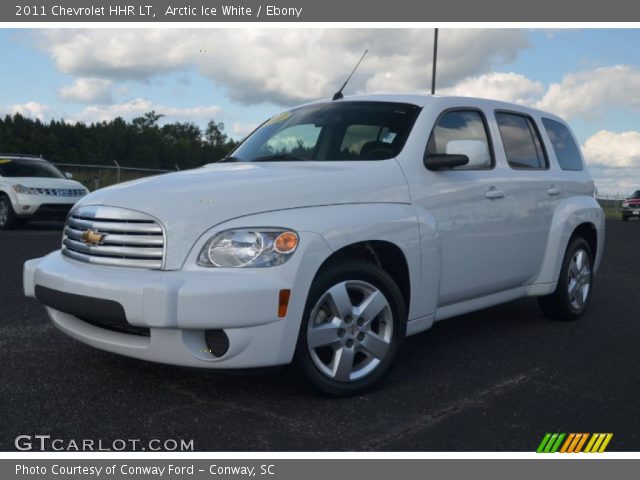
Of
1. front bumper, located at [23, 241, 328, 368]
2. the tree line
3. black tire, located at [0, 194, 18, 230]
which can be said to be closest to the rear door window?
front bumper, located at [23, 241, 328, 368]

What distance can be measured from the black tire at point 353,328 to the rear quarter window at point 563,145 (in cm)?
275

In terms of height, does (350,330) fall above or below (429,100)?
below

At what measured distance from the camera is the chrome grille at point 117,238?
3559mm

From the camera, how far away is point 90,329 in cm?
388

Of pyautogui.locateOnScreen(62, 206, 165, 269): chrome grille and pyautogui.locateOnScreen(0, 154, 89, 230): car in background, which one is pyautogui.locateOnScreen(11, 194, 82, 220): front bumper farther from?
pyautogui.locateOnScreen(62, 206, 165, 269): chrome grille

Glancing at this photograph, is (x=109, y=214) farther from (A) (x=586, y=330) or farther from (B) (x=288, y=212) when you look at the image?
A: (A) (x=586, y=330)

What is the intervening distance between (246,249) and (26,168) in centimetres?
1340

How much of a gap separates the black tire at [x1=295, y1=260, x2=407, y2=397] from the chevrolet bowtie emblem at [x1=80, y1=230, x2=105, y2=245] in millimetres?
1155

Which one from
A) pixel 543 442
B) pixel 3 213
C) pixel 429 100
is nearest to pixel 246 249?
pixel 543 442

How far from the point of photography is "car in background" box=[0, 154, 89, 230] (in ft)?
47.5

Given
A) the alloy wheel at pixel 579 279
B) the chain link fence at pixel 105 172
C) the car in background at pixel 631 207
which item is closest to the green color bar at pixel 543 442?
the alloy wheel at pixel 579 279

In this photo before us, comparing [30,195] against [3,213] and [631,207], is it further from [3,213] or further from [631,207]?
[631,207]

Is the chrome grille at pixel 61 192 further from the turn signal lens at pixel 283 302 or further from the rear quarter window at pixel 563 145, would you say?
the turn signal lens at pixel 283 302

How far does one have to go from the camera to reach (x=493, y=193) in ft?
16.3
